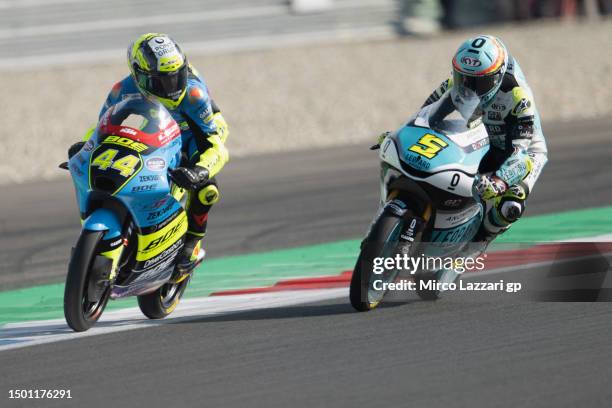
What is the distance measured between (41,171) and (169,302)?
21.8ft

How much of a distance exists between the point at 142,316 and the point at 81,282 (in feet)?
3.87

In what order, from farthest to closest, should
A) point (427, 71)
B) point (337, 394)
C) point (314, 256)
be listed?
point (427, 71) < point (314, 256) < point (337, 394)

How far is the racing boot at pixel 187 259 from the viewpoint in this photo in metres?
6.32

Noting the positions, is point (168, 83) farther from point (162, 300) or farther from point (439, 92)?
point (439, 92)

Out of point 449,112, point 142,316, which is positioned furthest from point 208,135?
point 449,112

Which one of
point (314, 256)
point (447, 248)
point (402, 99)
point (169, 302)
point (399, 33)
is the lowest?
point (399, 33)

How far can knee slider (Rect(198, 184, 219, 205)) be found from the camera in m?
6.29

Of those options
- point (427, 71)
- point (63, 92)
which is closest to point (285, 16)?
point (427, 71)

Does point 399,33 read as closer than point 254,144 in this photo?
No

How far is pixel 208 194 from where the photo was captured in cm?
630

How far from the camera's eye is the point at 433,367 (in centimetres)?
496

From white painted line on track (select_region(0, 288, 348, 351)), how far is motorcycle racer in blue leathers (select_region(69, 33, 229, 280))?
12.6 inches

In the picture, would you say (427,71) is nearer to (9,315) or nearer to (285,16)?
(285,16)

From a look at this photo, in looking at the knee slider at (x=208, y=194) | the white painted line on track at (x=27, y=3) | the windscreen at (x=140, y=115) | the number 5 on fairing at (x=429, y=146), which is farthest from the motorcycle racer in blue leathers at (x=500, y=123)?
the white painted line on track at (x=27, y=3)
